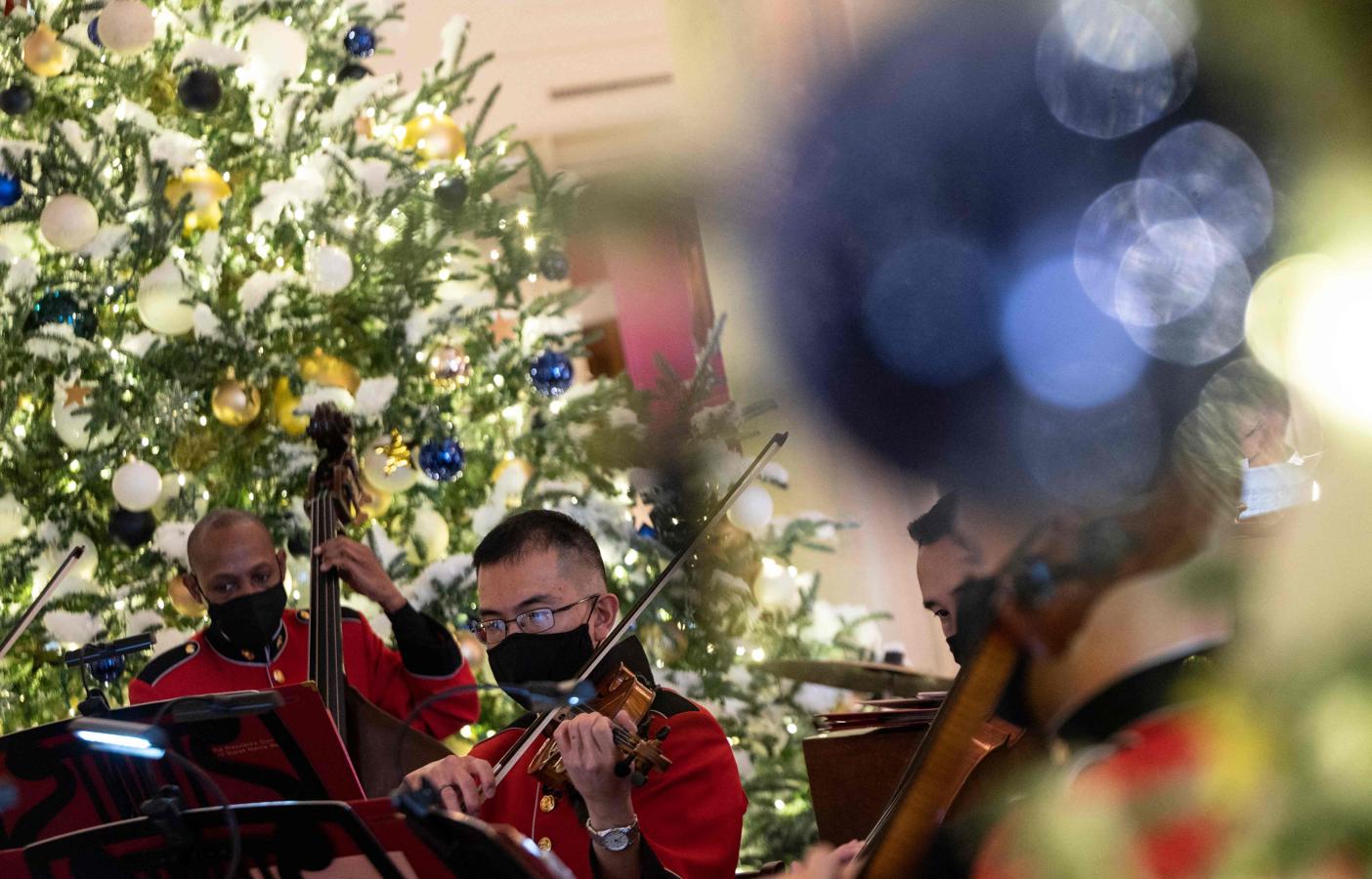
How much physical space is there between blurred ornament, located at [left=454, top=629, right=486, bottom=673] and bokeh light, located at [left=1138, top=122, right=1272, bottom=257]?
3.49 meters

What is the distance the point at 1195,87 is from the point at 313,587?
2.60 metres

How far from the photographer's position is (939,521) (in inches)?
22.9

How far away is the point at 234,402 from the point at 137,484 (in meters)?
0.33

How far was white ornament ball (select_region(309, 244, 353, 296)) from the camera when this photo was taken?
3.76 m

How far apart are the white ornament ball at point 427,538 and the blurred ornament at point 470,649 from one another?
23cm

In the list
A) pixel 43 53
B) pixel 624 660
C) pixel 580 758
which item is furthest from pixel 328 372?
pixel 580 758

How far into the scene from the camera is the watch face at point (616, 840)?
1.76 m

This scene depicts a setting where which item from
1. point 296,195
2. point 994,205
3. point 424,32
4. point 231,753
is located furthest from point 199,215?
point 994,205

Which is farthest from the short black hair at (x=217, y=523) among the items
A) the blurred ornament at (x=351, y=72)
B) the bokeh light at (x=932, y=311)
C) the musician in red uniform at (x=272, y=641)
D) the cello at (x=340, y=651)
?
the bokeh light at (x=932, y=311)

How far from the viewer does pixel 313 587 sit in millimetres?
2805

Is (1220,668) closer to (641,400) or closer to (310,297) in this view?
(641,400)

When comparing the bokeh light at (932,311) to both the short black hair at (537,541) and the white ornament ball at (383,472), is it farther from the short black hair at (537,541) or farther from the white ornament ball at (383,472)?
the white ornament ball at (383,472)

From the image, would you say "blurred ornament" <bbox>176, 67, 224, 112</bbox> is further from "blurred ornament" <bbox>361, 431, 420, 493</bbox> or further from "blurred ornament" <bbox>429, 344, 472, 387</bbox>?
"blurred ornament" <bbox>361, 431, 420, 493</bbox>

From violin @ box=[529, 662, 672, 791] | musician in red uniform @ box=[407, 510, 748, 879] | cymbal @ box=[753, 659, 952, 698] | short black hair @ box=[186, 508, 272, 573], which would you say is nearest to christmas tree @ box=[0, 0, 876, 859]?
short black hair @ box=[186, 508, 272, 573]
